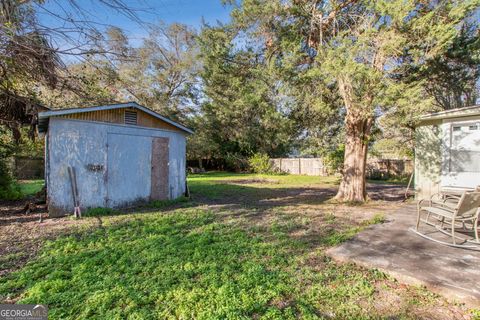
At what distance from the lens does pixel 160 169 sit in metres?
7.79

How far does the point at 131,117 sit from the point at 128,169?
60.1 inches

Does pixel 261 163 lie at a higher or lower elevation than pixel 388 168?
higher

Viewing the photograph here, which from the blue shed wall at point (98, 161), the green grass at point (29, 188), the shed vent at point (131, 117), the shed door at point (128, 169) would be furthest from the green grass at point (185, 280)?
→ the green grass at point (29, 188)

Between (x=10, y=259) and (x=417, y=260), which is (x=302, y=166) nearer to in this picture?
(x=417, y=260)

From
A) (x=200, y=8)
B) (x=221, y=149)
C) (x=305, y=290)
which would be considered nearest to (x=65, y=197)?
(x=200, y=8)

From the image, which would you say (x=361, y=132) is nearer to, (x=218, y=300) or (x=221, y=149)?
(x=218, y=300)

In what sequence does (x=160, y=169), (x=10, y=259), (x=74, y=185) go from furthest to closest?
(x=160, y=169) → (x=74, y=185) → (x=10, y=259)

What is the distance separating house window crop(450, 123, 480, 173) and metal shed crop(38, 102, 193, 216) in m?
7.92

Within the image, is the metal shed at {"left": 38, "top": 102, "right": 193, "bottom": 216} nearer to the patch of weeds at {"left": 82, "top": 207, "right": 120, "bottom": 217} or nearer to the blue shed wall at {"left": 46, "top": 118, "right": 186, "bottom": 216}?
the blue shed wall at {"left": 46, "top": 118, "right": 186, "bottom": 216}

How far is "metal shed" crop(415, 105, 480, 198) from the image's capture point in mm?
6336

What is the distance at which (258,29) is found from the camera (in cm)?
739

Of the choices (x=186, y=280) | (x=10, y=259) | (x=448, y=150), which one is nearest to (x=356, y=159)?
(x=448, y=150)

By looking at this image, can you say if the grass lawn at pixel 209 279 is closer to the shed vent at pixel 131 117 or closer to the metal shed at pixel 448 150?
the shed vent at pixel 131 117

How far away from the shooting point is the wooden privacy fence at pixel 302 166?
2011 cm
